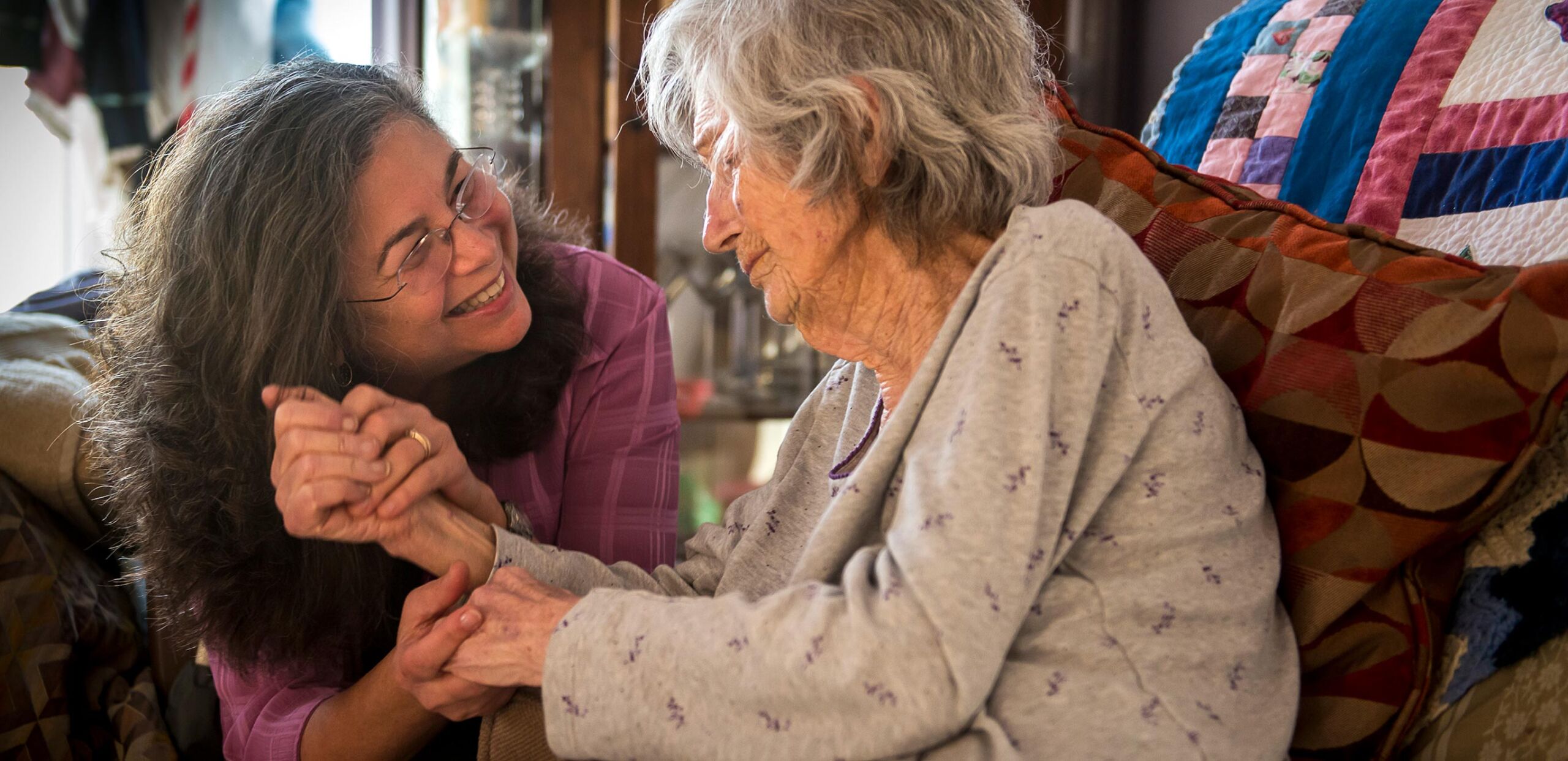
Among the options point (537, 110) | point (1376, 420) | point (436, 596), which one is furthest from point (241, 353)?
point (537, 110)

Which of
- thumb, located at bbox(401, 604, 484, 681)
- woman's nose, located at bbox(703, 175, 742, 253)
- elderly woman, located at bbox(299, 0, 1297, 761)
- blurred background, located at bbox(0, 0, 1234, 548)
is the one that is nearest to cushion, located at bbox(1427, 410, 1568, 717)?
elderly woman, located at bbox(299, 0, 1297, 761)

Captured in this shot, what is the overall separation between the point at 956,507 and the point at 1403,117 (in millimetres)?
795

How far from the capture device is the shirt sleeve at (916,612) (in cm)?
76

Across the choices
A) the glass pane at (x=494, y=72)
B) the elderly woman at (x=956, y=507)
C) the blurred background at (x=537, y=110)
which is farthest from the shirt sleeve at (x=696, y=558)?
the glass pane at (x=494, y=72)

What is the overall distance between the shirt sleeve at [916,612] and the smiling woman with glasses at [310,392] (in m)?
0.23

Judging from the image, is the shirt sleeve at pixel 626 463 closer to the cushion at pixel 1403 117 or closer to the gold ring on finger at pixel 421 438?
the gold ring on finger at pixel 421 438

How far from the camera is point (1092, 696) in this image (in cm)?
81

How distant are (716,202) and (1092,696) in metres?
0.61

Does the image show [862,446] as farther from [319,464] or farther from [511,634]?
[319,464]

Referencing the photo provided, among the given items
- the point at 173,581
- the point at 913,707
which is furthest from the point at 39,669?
the point at 913,707

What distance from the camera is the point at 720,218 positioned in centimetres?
112

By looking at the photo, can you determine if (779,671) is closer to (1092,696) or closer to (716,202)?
(1092,696)

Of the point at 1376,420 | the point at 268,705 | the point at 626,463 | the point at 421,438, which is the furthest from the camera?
the point at 626,463

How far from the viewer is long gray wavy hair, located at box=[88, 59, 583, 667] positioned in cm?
113
